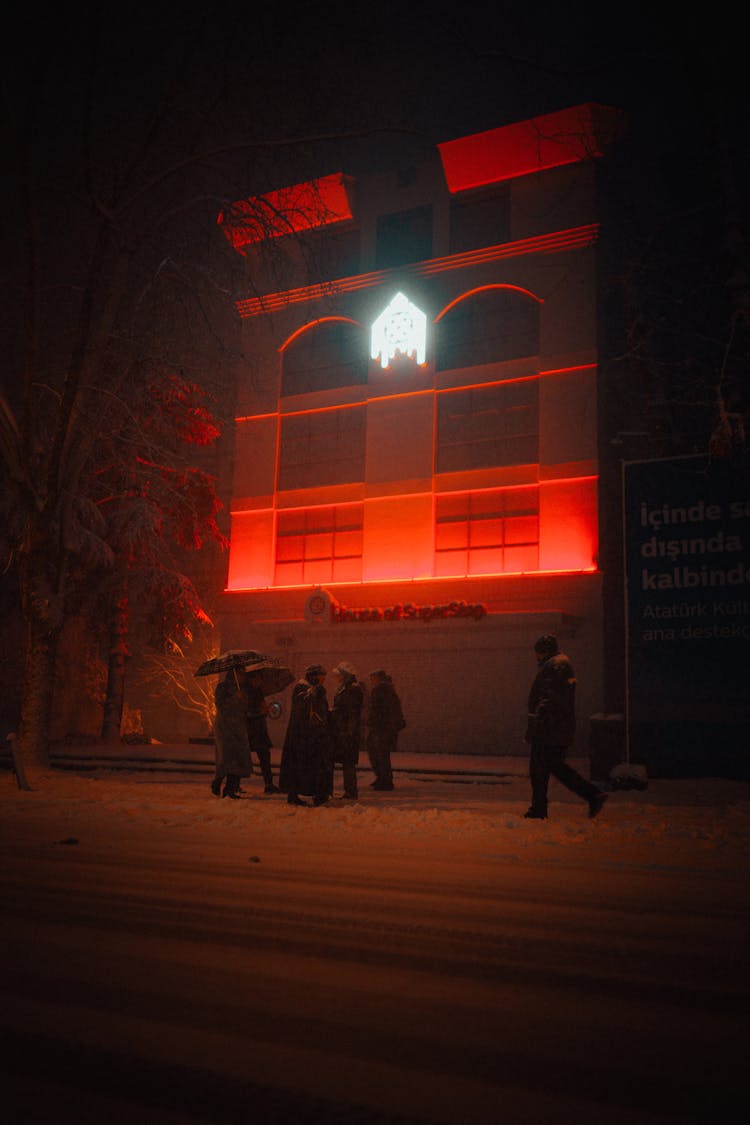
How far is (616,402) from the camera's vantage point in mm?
26141

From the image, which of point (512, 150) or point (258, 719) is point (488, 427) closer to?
point (512, 150)

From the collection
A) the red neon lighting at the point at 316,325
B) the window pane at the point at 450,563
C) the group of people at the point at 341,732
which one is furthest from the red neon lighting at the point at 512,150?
the group of people at the point at 341,732

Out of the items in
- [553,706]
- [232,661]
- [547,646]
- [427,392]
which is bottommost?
[553,706]

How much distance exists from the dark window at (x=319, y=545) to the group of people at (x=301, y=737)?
1555cm

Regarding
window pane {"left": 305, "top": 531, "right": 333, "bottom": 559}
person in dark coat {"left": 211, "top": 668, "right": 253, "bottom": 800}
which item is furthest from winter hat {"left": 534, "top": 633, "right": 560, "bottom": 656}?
window pane {"left": 305, "top": 531, "right": 333, "bottom": 559}

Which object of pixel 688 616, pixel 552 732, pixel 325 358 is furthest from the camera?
pixel 325 358

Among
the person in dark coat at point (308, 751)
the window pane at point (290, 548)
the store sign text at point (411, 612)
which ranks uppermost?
the window pane at point (290, 548)

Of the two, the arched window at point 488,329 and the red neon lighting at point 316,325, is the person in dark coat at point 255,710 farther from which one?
the red neon lighting at point 316,325

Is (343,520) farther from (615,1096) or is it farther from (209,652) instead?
(615,1096)

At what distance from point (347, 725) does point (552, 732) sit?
13.6 feet

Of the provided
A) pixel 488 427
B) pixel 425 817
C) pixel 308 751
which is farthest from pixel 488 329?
pixel 425 817

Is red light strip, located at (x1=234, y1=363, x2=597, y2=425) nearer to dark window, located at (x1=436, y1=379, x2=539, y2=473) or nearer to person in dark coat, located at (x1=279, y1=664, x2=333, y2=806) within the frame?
dark window, located at (x1=436, y1=379, x2=539, y2=473)

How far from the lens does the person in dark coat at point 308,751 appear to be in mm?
10547

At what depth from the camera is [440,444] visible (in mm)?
28594
